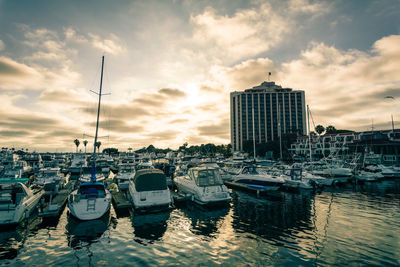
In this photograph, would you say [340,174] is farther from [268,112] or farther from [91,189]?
[268,112]

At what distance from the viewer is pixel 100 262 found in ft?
30.8

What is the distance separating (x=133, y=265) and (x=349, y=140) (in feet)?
342

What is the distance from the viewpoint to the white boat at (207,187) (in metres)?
18.7

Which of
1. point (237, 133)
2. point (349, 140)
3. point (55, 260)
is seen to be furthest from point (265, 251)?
point (237, 133)

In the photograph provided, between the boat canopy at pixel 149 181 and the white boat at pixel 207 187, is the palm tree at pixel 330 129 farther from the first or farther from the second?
the boat canopy at pixel 149 181

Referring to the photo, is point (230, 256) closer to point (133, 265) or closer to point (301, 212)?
point (133, 265)

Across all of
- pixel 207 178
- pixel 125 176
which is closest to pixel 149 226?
pixel 207 178

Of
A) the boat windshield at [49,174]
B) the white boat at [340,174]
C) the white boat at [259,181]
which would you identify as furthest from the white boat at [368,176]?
the boat windshield at [49,174]

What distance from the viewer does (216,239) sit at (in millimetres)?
11922

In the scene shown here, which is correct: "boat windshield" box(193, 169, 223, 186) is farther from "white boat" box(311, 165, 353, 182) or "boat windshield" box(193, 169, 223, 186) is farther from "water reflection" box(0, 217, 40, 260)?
"white boat" box(311, 165, 353, 182)

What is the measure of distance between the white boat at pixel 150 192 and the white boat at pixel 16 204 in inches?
286

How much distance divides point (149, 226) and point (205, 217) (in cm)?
455

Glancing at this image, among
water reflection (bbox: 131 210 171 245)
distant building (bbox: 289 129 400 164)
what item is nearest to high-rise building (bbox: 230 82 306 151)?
distant building (bbox: 289 129 400 164)

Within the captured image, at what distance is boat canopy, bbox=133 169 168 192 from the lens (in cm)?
1750
